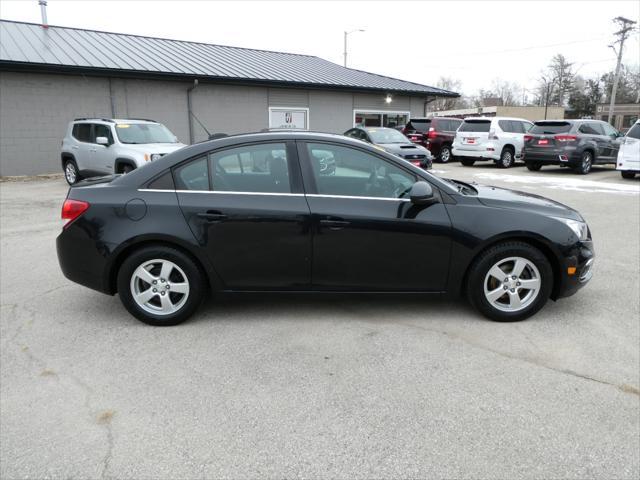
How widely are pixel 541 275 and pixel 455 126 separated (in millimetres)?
17473

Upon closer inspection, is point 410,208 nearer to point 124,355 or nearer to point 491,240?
point 491,240

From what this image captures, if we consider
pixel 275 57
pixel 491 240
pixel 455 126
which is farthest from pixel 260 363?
pixel 275 57

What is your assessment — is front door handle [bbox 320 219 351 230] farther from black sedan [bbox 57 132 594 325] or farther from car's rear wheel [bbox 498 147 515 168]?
car's rear wheel [bbox 498 147 515 168]

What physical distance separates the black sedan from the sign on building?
16.6 metres

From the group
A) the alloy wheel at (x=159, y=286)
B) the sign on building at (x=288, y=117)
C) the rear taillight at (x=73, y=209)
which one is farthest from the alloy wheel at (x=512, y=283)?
the sign on building at (x=288, y=117)

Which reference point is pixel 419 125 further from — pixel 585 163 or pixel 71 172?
pixel 71 172

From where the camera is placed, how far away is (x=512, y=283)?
395cm

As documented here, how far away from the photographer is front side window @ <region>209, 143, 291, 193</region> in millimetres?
3881

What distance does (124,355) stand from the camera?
3.46 metres

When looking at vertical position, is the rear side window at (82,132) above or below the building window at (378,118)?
below

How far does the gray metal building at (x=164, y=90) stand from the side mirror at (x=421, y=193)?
1519 centimetres

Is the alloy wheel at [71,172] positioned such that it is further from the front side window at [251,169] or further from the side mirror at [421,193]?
the side mirror at [421,193]

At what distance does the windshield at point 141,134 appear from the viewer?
1130cm

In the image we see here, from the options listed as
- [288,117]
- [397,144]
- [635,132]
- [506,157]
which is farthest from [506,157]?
[288,117]
